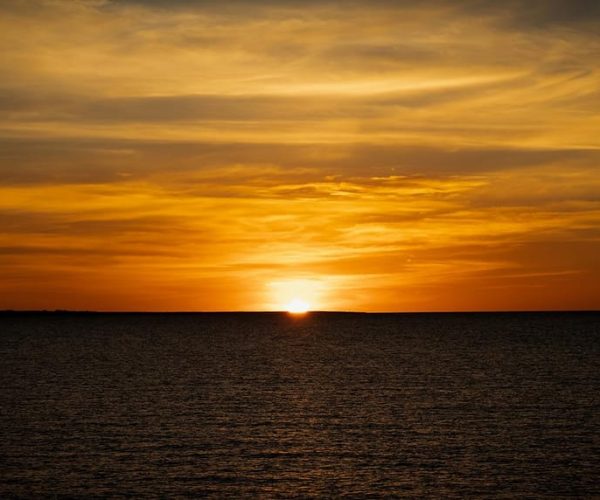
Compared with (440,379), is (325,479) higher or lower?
lower

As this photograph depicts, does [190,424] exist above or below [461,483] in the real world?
above

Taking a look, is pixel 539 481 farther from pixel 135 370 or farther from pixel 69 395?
pixel 135 370

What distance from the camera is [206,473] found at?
184 ft

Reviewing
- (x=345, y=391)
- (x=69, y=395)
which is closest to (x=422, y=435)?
(x=345, y=391)

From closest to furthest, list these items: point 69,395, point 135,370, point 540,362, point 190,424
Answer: point 190,424 → point 69,395 → point 135,370 → point 540,362

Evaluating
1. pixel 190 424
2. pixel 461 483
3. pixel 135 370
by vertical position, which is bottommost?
pixel 461 483

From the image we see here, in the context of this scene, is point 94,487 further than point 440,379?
No

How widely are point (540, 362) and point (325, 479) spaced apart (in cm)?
11247

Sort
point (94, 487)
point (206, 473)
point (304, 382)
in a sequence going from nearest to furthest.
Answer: point (94, 487)
point (206, 473)
point (304, 382)

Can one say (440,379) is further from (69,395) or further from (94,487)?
(94,487)

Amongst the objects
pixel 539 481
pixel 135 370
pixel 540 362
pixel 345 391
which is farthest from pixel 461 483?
pixel 540 362

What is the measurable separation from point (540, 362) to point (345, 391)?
64.1 metres

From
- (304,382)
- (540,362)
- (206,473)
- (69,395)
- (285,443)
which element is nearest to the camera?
(206,473)

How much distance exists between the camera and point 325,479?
54.4m
